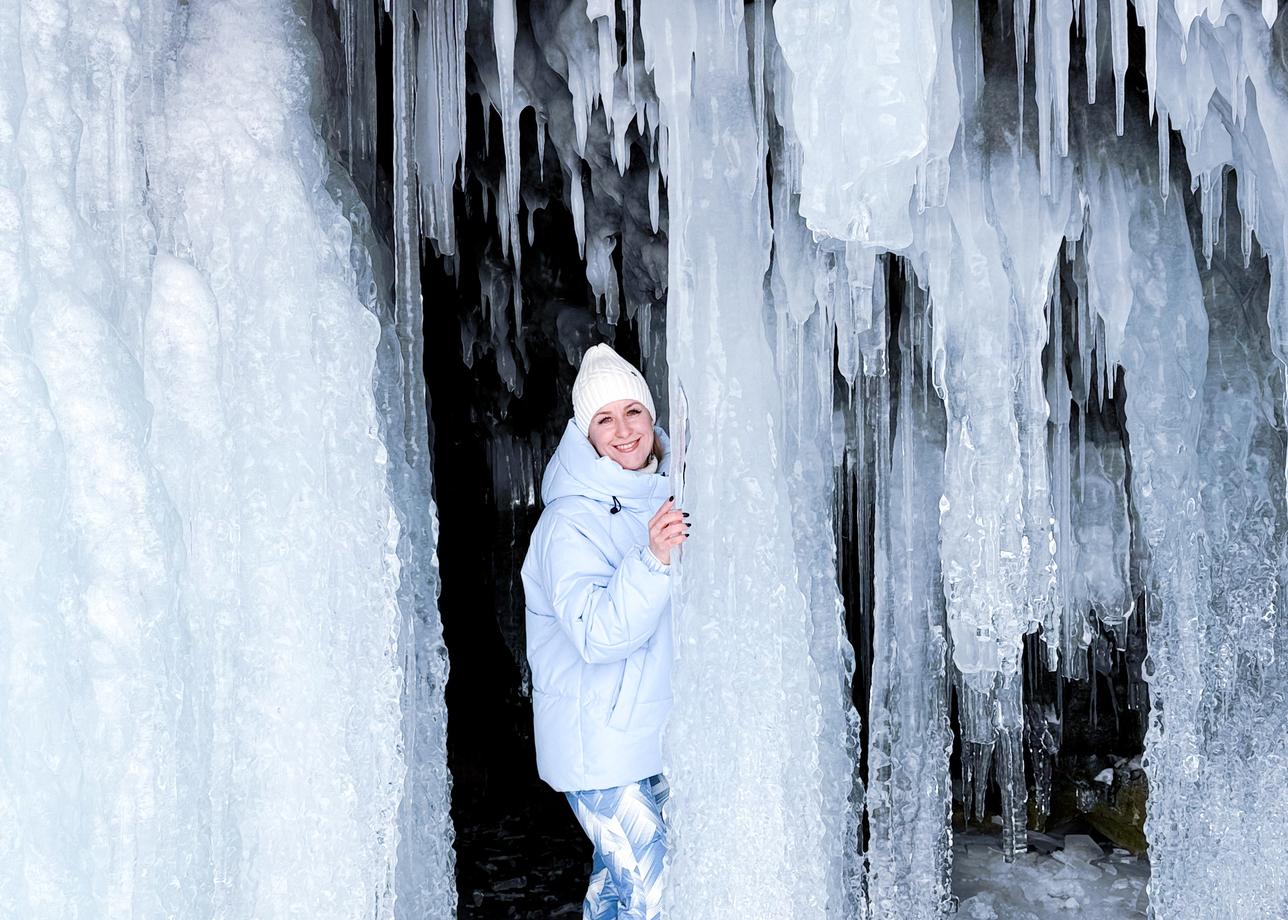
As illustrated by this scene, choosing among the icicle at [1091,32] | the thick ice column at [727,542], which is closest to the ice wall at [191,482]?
the thick ice column at [727,542]

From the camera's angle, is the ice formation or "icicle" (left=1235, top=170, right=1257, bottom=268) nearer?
the ice formation

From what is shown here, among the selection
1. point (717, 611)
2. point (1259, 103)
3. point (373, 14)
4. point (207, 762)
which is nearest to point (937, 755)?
point (717, 611)

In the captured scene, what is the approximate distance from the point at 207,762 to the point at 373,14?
187cm

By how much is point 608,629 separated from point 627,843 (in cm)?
55

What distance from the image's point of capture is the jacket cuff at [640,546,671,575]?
2.82 metres

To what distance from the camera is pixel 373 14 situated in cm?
326

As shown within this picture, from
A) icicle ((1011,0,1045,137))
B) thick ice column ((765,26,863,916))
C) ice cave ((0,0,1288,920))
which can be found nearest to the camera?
ice cave ((0,0,1288,920))

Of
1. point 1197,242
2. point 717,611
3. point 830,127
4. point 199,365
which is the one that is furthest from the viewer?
point 1197,242

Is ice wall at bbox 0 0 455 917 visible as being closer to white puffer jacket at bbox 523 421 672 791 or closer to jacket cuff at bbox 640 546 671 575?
white puffer jacket at bbox 523 421 672 791

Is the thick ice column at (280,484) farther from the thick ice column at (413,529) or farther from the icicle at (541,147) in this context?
the icicle at (541,147)

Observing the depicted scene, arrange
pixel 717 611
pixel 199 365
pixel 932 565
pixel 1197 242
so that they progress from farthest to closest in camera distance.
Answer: pixel 932 565 < pixel 1197 242 < pixel 717 611 < pixel 199 365

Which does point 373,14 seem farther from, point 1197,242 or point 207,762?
point 1197,242

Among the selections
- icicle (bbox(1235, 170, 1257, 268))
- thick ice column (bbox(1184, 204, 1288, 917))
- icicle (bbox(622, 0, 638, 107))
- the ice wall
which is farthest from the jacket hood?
thick ice column (bbox(1184, 204, 1288, 917))

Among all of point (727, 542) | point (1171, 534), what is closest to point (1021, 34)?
point (727, 542)
